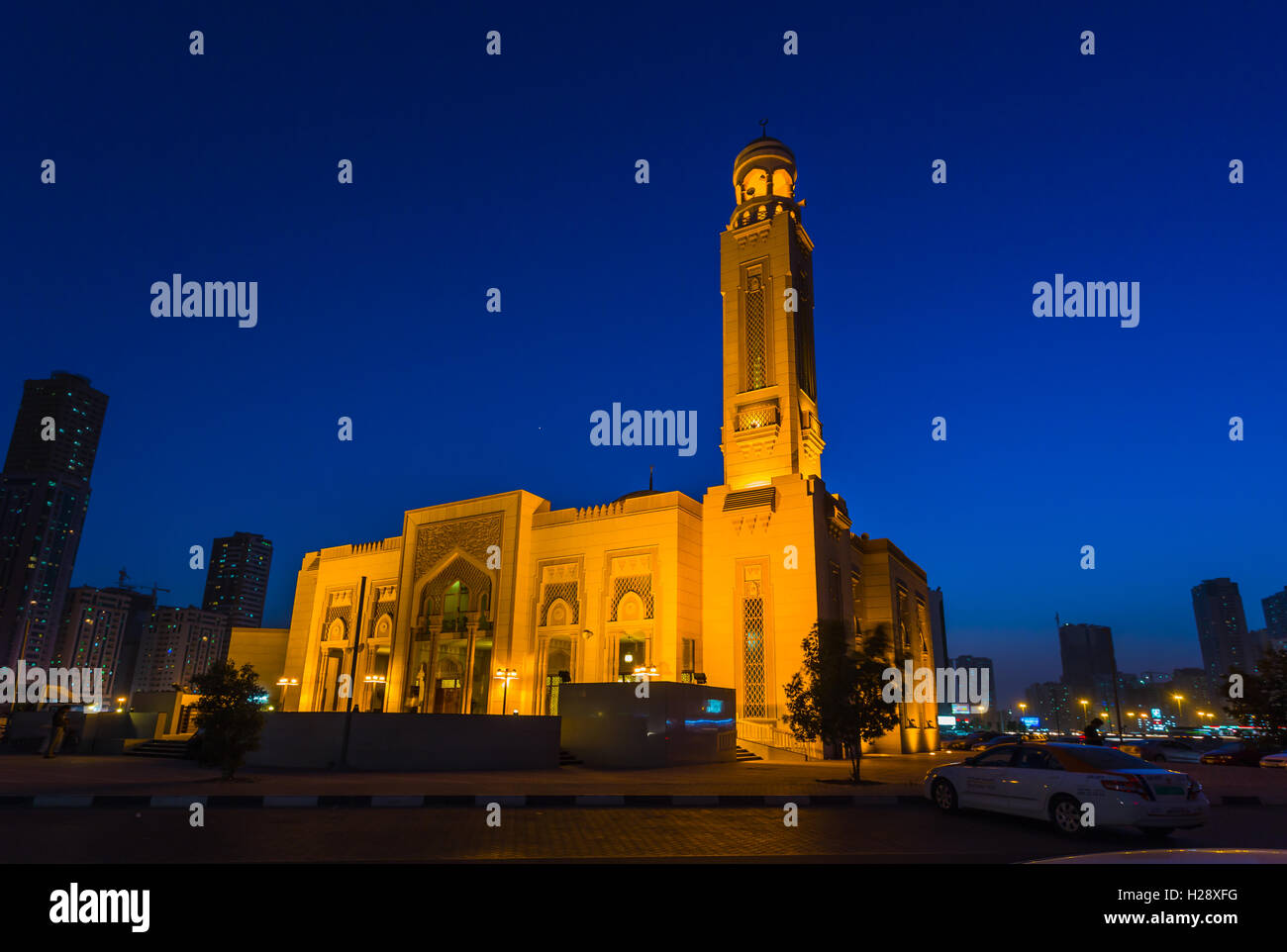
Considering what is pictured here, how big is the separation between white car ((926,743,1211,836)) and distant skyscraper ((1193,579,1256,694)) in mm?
131770

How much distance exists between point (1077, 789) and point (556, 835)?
19.6 ft

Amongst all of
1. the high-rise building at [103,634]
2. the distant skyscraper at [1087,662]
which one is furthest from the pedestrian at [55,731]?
the distant skyscraper at [1087,662]

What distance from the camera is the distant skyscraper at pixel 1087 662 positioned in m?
121

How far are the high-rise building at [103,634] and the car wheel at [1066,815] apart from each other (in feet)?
381

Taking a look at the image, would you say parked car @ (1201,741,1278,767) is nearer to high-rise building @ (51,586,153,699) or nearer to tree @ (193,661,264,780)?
tree @ (193,661,264,780)

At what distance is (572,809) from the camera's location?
427 inches

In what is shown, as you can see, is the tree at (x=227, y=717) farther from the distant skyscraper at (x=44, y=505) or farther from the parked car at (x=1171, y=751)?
the distant skyscraper at (x=44, y=505)

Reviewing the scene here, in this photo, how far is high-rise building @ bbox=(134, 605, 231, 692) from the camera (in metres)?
109

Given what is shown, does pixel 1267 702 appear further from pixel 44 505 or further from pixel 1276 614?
pixel 1276 614

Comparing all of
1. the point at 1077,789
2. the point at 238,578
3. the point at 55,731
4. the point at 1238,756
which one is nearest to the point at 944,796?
the point at 1077,789

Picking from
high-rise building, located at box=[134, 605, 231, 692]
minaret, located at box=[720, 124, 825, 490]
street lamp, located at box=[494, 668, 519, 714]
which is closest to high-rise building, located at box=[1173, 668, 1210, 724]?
minaret, located at box=[720, 124, 825, 490]
